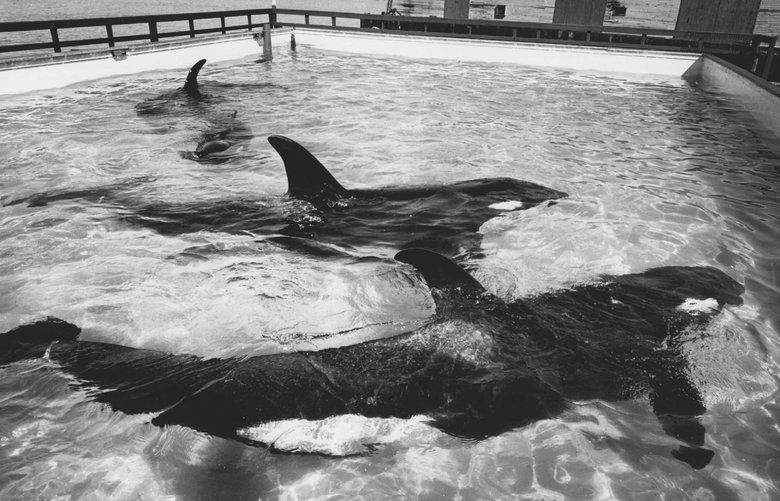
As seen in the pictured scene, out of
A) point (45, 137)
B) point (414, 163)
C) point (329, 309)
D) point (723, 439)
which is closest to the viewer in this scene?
point (723, 439)

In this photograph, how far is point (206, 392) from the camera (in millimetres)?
2848

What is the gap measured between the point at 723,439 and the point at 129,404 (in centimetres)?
360

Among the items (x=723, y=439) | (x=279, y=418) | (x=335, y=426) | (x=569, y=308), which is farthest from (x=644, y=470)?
(x=279, y=418)

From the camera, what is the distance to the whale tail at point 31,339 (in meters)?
3.71

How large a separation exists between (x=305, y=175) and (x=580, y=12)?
804 inches

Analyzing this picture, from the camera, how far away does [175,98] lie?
42.8ft

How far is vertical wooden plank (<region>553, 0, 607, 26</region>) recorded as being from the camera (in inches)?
853

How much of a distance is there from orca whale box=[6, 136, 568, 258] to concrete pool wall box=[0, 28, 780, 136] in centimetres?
821

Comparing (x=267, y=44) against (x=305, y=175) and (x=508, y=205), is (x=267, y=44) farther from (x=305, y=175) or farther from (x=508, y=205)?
(x=508, y=205)

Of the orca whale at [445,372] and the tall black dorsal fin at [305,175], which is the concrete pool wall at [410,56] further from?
the orca whale at [445,372]

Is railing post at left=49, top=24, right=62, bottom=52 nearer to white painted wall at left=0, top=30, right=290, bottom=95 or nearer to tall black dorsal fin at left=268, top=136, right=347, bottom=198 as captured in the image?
white painted wall at left=0, top=30, right=290, bottom=95

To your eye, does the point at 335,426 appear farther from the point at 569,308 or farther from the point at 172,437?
the point at 569,308

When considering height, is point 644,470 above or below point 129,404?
below

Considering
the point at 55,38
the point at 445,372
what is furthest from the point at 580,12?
the point at 445,372
